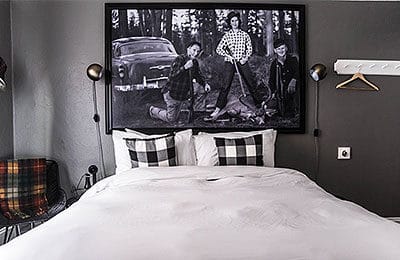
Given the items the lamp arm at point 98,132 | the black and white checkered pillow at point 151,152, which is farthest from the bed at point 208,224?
the lamp arm at point 98,132

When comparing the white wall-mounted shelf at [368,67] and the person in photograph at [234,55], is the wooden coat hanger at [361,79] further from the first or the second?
the person in photograph at [234,55]

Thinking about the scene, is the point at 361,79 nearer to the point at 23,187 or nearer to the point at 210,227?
the point at 210,227

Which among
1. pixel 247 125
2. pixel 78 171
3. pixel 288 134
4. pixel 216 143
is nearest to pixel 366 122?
pixel 288 134

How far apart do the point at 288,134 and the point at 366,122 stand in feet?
2.18

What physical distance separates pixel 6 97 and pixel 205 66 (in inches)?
63.6

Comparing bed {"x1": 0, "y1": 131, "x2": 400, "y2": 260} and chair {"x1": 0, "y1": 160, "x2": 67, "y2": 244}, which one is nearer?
bed {"x1": 0, "y1": 131, "x2": 400, "y2": 260}

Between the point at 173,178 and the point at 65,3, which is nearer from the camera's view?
the point at 173,178

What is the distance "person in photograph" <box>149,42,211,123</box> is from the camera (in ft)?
12.9

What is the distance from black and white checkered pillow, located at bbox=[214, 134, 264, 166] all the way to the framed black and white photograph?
36 centimetres

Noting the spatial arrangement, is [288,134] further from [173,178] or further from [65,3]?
[65,3]

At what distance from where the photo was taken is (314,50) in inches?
158

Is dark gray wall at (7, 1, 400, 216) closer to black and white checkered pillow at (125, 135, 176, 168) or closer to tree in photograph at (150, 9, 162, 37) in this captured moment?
tree in photograph at (150, 9, 162, 37)

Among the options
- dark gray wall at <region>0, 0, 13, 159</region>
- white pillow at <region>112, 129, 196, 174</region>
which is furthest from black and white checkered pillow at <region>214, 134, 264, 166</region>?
dark gray wall at <region>0, 0, 13, 159</region>

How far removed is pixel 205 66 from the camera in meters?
3.95
